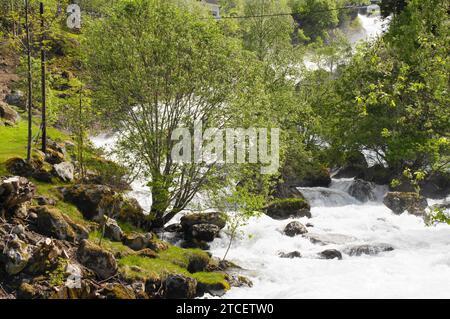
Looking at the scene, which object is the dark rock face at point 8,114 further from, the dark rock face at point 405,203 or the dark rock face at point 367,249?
the dark rock face at point 405,203

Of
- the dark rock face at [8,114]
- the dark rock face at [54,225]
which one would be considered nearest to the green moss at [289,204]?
the dark rock face at [54,225]

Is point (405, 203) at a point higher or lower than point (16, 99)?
lower

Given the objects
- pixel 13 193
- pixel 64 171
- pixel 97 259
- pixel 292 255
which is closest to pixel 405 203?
pixel 292 255

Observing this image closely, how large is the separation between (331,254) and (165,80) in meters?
14.9

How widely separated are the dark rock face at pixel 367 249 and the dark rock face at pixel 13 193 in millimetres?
19102

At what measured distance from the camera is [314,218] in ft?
134

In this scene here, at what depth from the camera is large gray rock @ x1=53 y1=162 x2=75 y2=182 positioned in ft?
100

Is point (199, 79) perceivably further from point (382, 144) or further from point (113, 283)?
point (382, 144)

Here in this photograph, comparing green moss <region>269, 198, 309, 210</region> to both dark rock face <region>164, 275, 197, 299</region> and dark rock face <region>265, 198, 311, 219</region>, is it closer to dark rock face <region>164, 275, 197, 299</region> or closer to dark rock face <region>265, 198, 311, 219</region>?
dark rock face <region>265, 198, 311, 219</region>

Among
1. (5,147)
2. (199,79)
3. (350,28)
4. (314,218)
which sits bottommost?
(314,218)

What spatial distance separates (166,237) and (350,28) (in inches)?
4588

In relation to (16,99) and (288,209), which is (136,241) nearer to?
(288,209)

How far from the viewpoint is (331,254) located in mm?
29562
